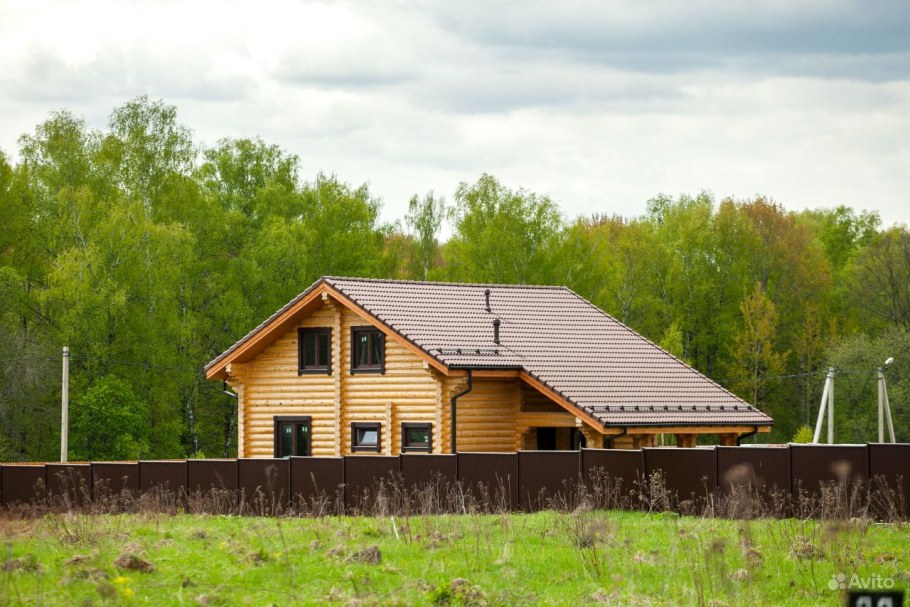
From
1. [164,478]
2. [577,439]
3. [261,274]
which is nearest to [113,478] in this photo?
[164,478]

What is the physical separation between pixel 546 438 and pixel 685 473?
8.10m

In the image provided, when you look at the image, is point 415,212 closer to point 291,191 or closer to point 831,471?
point 291,191

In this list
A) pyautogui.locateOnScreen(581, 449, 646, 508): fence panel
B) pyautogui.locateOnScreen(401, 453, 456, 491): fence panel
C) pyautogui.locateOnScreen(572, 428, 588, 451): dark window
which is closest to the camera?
pyautogui.locateOnScreen(581, 449, 646, 508): fence panel

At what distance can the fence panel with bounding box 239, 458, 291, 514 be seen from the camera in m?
27.1

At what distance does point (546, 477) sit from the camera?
2511 centimetres

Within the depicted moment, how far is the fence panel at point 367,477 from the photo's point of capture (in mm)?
25906

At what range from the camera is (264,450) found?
→ 1346 inches

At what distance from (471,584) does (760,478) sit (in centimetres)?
1110

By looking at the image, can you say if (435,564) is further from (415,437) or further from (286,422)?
(286,422)

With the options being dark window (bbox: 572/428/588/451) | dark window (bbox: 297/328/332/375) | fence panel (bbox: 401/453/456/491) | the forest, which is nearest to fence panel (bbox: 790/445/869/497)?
fence panel (bbox: 401/453/456/491)

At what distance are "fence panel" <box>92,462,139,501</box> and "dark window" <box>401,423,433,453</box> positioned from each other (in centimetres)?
629

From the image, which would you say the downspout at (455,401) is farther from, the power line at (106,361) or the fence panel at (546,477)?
the power line at (106,361)

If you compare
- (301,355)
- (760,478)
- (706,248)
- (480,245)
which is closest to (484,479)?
(760,478)

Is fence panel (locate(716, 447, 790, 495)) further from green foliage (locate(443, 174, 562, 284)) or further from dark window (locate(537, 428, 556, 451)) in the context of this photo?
green foliage (locate(443, 174, 562, 284))
